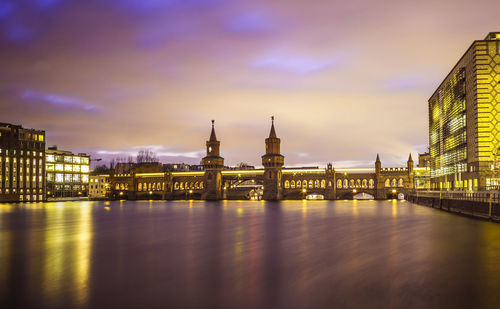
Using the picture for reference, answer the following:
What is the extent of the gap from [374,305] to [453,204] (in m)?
50.4

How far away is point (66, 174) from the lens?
5753 inches

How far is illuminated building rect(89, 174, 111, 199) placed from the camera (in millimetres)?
157000

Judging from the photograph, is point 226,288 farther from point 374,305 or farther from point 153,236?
point 153,236

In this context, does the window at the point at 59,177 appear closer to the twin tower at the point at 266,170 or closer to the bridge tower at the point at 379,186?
the twin tower at the point at 266,170

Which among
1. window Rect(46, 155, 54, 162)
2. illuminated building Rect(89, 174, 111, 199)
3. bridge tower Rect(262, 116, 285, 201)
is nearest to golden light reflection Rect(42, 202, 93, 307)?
bridge tower Rect(262, 116, 285, 201)

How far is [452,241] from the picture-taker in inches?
1102

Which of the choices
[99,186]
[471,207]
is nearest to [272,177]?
[99,186]

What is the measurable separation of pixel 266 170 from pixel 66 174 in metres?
71.2

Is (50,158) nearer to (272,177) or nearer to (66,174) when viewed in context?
(66,174)

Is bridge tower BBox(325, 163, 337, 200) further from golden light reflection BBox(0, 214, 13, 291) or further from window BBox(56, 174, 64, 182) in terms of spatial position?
golden light reflection BBox(0, 214, 13, 291)

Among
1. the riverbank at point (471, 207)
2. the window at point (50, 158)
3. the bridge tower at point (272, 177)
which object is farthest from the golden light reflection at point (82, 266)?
the window at point (50, 158)

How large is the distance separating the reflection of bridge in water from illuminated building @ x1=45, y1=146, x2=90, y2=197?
886 inches

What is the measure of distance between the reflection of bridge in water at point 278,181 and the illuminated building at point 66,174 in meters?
22.5

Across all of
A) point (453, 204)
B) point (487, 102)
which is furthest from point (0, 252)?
point (487, 102)
